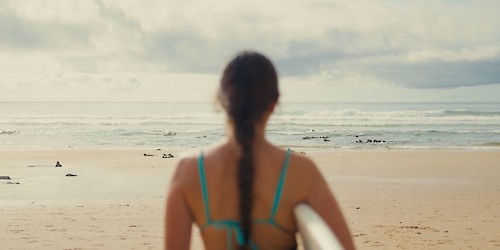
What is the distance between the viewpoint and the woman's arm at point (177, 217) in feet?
7.36

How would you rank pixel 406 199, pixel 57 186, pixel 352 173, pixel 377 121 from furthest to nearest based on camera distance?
pixel 377 121 → pixel 352 173 → pixel 57 186 → pixel 406 199

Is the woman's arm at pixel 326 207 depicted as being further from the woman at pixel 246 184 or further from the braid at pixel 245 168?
the braid at pixel 245 168

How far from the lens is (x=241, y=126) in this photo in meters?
2.18

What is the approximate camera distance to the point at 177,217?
2.28 m

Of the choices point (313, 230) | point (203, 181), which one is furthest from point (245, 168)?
point (313, 230)

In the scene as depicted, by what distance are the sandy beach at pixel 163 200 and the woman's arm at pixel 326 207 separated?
5.56 m

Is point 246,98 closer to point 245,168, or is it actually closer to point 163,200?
point 245,168

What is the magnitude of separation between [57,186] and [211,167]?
11617 millimetres

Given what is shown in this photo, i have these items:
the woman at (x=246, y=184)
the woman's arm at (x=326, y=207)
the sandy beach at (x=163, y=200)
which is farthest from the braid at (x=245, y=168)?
the sandy beach at (x=163, y=200)

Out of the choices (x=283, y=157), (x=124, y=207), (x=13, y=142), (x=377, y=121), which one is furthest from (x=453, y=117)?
(x=283, y=157)

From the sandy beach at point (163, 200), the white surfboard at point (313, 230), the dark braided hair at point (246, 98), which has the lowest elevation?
the sandy beach at point (163, 200)

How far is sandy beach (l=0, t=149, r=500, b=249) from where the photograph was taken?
8.11 m

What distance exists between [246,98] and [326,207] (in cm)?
48

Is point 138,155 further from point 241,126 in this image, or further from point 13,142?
point 241,126
